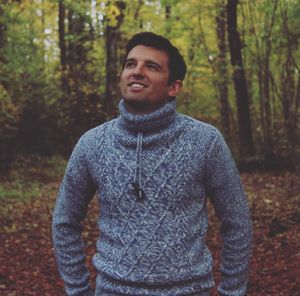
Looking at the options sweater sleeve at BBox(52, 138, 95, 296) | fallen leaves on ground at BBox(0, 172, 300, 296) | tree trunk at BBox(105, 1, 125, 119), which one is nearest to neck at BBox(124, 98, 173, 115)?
sweater sleeve at BBox(52, 138, 95, 296)

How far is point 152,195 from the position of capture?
2424 mm

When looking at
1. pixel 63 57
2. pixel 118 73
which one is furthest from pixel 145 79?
pixel 63 57

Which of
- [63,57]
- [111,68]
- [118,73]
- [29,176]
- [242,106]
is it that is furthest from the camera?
[63,57]

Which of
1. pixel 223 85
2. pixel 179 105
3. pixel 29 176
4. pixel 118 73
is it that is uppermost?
pixel 118 73

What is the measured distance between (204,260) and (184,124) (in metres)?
0.61

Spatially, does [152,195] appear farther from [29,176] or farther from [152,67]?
[29,176]

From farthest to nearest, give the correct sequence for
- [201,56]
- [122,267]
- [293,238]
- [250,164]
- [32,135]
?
[32,135] < [201,56] < [250,164] < [293,238] < [122,267]

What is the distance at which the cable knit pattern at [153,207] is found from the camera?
2398mm

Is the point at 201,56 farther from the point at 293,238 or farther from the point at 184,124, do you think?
the point at 184,124

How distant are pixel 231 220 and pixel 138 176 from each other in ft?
1.60

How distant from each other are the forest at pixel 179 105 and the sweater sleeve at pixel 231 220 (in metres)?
4.58

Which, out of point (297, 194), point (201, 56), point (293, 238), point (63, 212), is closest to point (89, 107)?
point (201, 56)

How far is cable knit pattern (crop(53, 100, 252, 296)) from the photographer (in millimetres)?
2398

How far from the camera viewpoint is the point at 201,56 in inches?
881
